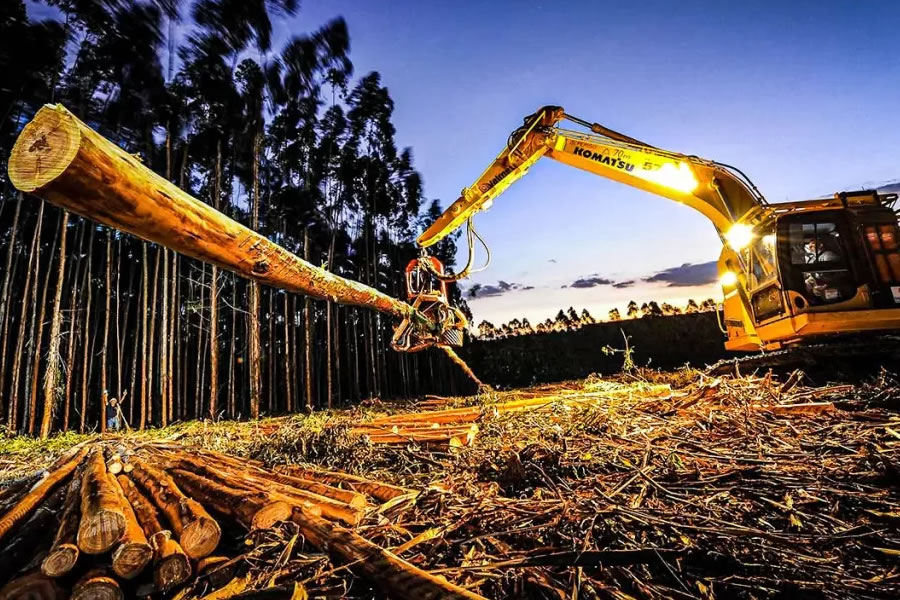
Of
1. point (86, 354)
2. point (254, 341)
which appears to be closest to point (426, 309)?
point (254, 341)

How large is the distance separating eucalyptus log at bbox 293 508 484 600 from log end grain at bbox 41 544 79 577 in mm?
908

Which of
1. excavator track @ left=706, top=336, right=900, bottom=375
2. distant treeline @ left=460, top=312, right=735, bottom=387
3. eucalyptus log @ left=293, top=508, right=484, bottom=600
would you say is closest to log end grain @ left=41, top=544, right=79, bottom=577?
eucalyptus log @ left=293, top=508, right=484, bottom=600

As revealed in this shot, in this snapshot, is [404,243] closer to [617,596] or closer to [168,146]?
[168,146]

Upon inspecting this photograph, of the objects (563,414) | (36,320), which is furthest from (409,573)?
(36,320)

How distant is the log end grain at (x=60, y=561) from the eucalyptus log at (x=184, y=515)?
389 mm

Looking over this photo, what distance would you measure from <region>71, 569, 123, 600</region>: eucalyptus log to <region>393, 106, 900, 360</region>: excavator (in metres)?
3.91

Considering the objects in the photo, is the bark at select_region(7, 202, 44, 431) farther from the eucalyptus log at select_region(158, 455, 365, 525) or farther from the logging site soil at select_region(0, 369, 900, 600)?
the eucalyptus log at select_region(158, 455, 365, 525)

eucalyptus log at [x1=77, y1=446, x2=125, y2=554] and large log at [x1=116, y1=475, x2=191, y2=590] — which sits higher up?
eucalyptus log at [x1=77, y1=446, x2=125, y2=554]

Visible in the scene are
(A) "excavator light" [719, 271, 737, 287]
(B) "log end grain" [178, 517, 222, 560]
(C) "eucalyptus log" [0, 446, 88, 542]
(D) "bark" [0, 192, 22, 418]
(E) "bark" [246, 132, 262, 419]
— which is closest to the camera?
(B) "log end grain" [178, 517, 222, 560]

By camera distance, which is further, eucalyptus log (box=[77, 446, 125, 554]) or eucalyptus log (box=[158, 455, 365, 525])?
eucalyptus log (box=[158, 455, 365, 525])

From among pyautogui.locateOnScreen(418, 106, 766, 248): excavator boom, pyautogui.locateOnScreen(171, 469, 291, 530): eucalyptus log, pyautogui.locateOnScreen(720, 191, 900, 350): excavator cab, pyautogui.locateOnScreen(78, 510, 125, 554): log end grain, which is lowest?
pyautogui.locateOnScreen(171, 469, 291, 530): eucalyptus log

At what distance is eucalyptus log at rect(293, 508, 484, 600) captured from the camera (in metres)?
1.37

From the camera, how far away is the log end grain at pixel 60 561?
1630mm

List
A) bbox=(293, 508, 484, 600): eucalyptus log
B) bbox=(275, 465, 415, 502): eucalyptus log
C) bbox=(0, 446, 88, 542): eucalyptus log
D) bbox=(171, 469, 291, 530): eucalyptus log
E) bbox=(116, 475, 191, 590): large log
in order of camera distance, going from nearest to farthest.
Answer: bbox=(293, 508, 484, 600): eucalyptus log → bbox=(116, 475, 191, 590): large log → bbox=(171, 469, 291, 530): eucalyptus log → bbox=(0, 446, 88, 542): eucalyptus log → bbox=(275, 465, 415, 502): eucalyptus log
